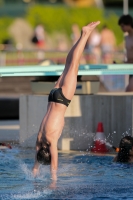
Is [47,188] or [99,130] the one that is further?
[99,130]

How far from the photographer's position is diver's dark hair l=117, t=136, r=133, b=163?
9.54 metres

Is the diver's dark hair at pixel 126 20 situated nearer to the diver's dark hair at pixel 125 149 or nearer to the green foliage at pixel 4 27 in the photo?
the diver's dark hair at pixel 125 149

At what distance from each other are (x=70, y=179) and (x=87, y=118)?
268cm

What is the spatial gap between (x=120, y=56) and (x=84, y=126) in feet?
32.3

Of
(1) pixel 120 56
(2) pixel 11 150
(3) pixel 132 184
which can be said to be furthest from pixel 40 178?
(1) pixel 120 56

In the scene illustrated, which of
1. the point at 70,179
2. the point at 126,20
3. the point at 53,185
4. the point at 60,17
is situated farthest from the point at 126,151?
the point at 60,17

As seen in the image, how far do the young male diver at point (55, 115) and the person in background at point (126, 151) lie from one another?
1474 millimetres

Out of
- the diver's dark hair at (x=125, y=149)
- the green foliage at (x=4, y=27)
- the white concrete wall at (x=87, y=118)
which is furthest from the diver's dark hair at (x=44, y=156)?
the green foliage at (x=4, y=27)

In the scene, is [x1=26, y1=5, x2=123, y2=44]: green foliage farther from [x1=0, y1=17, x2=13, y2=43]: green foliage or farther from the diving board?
the diving board

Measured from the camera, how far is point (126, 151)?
31.4 ft

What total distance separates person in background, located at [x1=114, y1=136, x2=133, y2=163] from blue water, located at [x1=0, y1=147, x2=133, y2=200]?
13cm

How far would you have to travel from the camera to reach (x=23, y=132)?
36.9 feet

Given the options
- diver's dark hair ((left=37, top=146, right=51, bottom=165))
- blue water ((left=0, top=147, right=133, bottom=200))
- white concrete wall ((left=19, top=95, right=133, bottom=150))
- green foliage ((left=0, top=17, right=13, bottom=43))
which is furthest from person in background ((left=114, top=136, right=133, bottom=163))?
green foliage ((left=0, top=17, right=13, bottom=43))

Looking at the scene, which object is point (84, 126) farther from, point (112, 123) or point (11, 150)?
point (11, 150)
